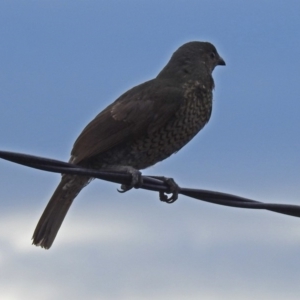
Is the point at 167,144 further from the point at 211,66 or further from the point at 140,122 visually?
the point at 211,66

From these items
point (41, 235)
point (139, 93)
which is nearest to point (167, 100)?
point (139, 93)

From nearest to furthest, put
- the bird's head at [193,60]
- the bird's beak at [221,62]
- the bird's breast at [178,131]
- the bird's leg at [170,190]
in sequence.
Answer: the bird's leg at [170,190]
the bird's breast at [178,131]
the bird's head at [193,60]
the bird's beak at [221,62]

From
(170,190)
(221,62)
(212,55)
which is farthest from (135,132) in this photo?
(221,62)

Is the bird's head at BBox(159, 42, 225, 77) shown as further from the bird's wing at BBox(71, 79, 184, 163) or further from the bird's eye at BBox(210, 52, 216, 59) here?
the bird's wing at BBox(71, 79, 184, 163)

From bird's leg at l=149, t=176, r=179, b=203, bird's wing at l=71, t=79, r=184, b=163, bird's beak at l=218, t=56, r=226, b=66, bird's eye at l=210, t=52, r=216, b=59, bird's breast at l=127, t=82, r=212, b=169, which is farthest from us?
bird's beak at l=218, t=56, r=226, b=66

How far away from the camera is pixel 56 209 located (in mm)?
6676

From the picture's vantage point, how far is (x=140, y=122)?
6.57m

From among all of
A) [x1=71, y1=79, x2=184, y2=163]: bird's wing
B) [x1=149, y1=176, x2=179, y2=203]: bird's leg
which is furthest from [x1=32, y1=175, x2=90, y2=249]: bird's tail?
[x1=149, y1=176, x2=179, y2=203]: bird's leg

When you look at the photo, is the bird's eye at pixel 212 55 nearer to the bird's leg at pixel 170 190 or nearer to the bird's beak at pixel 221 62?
the bird's beak at pixel 221 62

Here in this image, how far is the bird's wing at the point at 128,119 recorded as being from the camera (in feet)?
21.0

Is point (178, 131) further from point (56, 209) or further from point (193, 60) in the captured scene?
point (56, 209)

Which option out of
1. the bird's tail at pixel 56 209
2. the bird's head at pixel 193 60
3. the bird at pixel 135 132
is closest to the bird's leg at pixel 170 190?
the bird at pixel 135 132

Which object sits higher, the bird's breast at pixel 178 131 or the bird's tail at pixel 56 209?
the bird's breast at pixel 178 131

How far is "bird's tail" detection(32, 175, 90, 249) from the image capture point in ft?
21.3
